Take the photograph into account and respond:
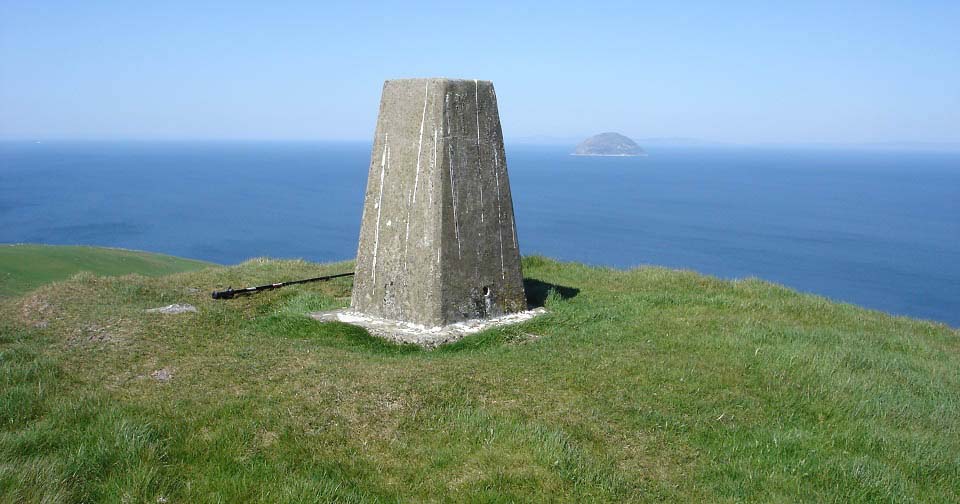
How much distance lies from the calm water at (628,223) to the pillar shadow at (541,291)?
119 feet

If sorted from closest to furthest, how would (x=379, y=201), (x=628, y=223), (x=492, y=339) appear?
(x=492, y=339) < (x=379, y=201) < (x=628, y=223)

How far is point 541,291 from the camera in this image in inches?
439

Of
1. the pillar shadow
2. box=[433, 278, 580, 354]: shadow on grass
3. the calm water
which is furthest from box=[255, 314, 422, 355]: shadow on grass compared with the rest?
the calm water

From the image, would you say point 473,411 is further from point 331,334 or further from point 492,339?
point 331,334

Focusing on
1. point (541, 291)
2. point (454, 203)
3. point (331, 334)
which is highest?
point (454, 203)

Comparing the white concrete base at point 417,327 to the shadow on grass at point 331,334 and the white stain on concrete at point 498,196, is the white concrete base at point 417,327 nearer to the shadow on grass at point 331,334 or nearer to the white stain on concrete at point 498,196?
the shadow on grass at point 331,334

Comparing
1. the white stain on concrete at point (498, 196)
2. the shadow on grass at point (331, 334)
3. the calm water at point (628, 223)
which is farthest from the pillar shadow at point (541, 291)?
the calm water at point (628, 223)

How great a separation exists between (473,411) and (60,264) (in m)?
19.8

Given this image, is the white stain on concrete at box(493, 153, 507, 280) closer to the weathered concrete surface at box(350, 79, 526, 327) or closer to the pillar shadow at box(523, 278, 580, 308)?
the weathered concrete surface at box(350, 79, 526, 327)

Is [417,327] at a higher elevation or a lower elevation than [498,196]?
lower

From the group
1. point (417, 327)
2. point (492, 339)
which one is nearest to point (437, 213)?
point (417, 327)

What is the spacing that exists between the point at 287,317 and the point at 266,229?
7821cm

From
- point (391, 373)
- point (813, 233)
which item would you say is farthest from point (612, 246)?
point (391, 373)

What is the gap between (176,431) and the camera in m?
5.28
